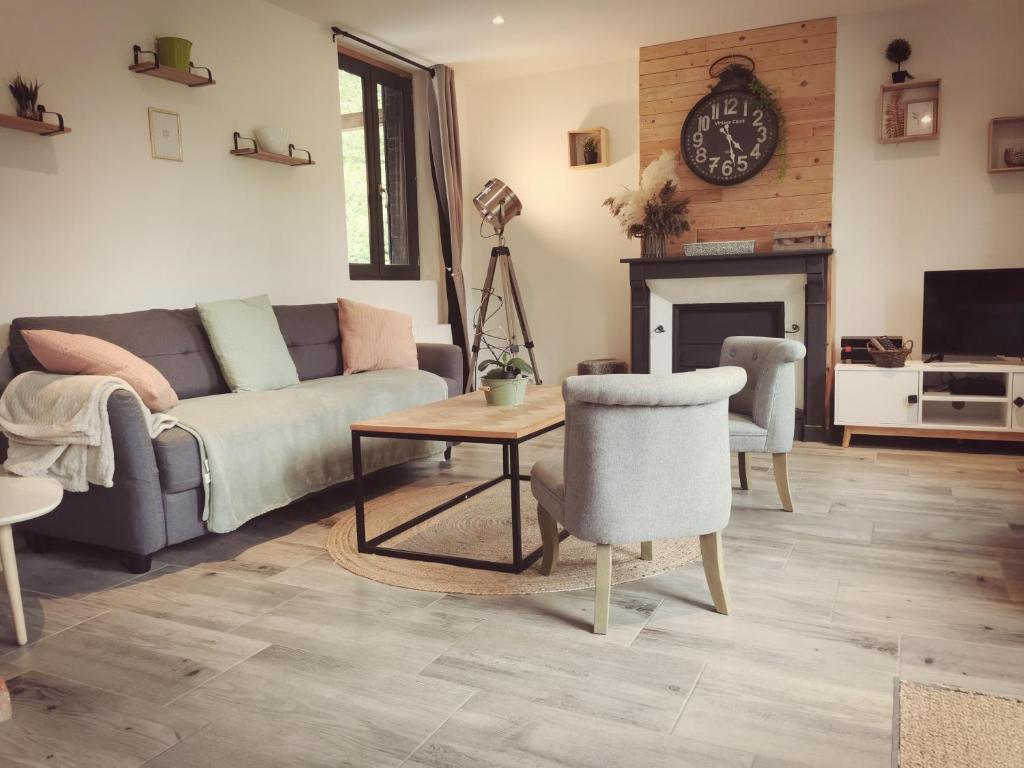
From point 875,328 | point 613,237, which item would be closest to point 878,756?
point 875,328

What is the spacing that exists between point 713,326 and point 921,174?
149 centimetres

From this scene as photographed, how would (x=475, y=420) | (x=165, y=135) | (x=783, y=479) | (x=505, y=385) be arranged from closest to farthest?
(x=475, y=420) < (x=505, y=385) < (x=783, y=479) < (x=165, y=135)

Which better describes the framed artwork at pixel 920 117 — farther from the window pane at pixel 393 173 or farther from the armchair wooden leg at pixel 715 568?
the armchair wooden leg at pixel 715 568

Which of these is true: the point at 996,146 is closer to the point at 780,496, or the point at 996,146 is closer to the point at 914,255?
the point at 914,255

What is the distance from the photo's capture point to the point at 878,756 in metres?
1.60

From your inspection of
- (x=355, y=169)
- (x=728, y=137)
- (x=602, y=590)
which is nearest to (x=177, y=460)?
(x=602, y=590)

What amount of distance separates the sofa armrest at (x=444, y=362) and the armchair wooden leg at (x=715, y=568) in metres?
2.50

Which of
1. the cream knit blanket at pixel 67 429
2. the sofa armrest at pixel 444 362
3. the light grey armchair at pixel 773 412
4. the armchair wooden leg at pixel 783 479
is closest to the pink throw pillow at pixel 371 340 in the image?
the sofa armrest at pixel 444 362

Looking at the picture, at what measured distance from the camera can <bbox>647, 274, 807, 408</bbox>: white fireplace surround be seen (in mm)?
4891

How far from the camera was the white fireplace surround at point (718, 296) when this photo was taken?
4891 millimetres

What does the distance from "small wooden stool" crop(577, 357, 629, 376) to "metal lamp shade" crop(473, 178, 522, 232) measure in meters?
1.25

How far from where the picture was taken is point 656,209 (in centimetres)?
520

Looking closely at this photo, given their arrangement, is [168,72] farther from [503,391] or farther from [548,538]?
[548,538]

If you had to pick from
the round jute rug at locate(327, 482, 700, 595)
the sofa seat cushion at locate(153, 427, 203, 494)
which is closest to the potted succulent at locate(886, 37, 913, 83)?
the round jute rug at locate(327, 482, 700, 595)
